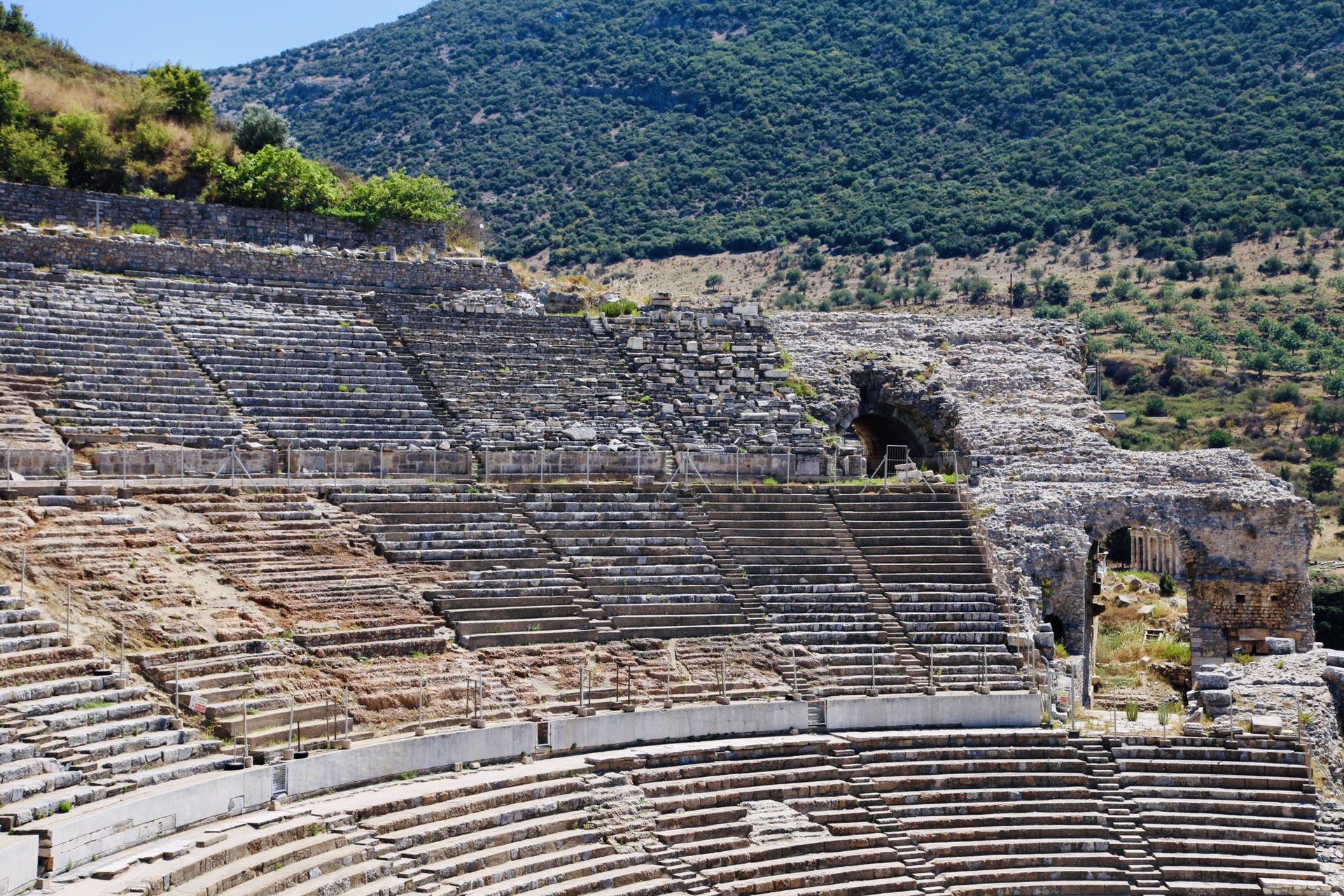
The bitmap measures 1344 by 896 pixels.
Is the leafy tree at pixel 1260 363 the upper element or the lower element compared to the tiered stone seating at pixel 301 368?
lower

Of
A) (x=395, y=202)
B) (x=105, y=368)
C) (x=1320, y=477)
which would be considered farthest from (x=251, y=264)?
(x=1320, y=477)

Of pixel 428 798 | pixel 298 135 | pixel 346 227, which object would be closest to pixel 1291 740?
pixel 428 798

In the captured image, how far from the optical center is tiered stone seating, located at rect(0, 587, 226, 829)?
→ 1277cm

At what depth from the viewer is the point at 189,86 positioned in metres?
33.4

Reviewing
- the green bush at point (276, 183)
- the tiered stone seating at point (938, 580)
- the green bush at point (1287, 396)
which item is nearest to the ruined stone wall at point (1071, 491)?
the tiered stone seating at point (938, 580)

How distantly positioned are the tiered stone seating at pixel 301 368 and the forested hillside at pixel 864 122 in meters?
31.6

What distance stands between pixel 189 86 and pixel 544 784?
2320 centimetres

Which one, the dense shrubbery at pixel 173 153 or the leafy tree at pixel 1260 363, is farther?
the leafy tree at pixel 1260 363

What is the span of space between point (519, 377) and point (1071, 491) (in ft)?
35.0

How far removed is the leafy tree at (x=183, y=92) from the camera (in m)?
33.2

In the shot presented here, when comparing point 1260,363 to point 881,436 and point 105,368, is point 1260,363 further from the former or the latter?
point 105,368

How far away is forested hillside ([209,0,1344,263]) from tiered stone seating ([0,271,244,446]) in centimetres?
3409

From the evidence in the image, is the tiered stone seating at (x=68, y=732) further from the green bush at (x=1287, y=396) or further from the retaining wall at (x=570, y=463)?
the green bush at (x=1287, y=396)

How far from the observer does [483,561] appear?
820 inches
